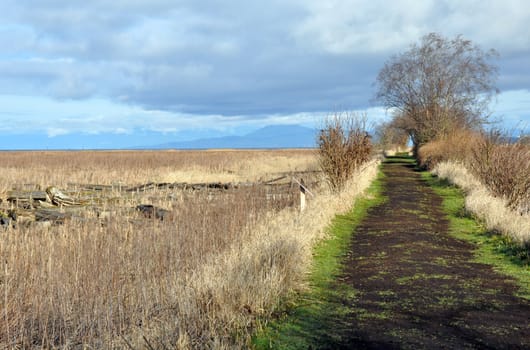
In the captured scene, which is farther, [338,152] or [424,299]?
[338,152]

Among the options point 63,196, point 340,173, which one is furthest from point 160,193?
point 340,173

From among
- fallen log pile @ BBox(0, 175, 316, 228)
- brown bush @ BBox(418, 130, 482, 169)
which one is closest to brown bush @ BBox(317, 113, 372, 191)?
fallen log pile @ BBox(0, 175, 316, 228)

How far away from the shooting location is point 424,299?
7.40 metres

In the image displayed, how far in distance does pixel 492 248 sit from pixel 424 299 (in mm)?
4405

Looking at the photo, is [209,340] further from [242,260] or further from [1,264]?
[1,264]

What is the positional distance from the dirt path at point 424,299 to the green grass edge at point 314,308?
7.1 inches

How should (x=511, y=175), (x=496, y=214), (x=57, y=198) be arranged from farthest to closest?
(x=57, y=198) < (x=511, y=175) < (x=496, y=214)

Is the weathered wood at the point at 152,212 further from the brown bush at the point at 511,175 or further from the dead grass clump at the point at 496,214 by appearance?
the brown bush at the point at 511,175

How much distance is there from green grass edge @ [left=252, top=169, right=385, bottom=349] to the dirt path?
0.59 feet

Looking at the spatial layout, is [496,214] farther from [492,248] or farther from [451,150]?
[451,150]

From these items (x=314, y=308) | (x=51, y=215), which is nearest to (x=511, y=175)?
(x=314, y=308)

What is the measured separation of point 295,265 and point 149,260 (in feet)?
7.25

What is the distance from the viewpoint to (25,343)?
5953 mm

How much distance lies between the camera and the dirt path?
19.1 ft
